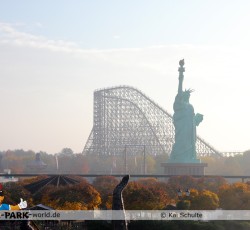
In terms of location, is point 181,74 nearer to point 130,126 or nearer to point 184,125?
point 184,125

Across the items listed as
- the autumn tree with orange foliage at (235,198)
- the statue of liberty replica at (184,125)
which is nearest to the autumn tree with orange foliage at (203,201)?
the autumn tree with orange foliage at (235,198)

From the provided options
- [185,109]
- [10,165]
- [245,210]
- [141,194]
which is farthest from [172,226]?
[10,165]

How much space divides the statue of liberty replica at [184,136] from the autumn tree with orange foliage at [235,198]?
25.8m

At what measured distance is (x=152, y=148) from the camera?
5600 inches

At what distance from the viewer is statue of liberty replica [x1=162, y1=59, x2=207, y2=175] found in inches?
3317

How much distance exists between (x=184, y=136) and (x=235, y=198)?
29.2 metres

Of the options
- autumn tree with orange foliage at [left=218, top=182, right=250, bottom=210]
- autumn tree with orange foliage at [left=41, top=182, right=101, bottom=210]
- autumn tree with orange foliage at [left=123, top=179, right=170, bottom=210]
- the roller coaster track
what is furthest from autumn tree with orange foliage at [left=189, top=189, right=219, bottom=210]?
the roller coaster track

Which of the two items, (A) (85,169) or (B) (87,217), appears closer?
(B) (87,217)

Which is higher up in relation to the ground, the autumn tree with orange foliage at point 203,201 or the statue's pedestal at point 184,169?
the statue's pedestal at point 184,169

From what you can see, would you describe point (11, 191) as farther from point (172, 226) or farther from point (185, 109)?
point (185, 109)

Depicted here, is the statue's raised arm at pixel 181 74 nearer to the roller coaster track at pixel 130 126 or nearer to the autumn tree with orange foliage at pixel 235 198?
the autumn tree with orange foliage at pixel 235 198

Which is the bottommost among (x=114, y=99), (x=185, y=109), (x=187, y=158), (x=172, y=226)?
(x=172, y=226)

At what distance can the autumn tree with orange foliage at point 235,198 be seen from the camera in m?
55.5

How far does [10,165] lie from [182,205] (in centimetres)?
12350
